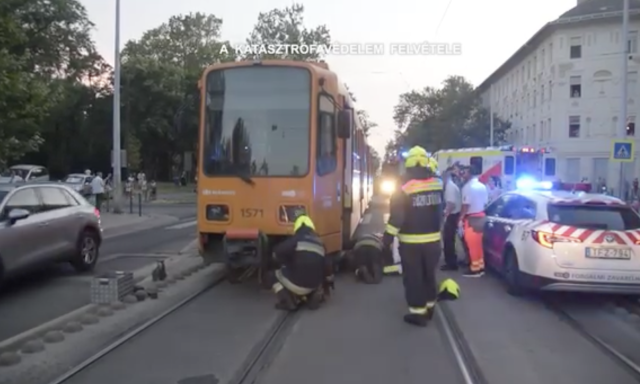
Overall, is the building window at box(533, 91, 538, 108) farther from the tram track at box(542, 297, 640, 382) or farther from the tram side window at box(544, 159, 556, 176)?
the tram track at box(542, 297, 640, 382)

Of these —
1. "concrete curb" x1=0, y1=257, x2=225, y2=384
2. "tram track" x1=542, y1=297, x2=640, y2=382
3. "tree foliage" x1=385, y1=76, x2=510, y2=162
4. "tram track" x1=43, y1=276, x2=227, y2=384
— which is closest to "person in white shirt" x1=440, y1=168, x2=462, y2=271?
"tram track" x1=542, y1=297, x2=640, y2=382

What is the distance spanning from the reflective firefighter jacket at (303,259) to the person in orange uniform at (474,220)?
4.19m

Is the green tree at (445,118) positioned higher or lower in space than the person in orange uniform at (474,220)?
higher

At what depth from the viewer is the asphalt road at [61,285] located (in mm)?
9609

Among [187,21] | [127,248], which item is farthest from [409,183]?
[187,21]

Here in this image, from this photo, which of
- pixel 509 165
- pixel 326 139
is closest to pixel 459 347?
pixel 326 139

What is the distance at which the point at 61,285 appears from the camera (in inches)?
479

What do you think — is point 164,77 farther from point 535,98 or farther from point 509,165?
point 509,165

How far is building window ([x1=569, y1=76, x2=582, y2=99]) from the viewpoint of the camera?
55.5 metres

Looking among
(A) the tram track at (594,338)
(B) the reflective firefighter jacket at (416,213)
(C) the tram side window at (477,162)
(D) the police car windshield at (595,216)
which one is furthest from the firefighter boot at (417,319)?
(C) the tram side window at (477,162)

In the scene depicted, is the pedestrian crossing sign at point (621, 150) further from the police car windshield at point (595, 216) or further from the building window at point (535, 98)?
the building window at point (535, 98)

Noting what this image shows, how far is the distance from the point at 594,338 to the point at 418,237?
2.25 m

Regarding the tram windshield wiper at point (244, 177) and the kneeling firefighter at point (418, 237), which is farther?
the tram windshield wiper at point (244, 177)

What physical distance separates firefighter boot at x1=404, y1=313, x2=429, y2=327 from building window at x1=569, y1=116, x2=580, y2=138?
1980 inches
